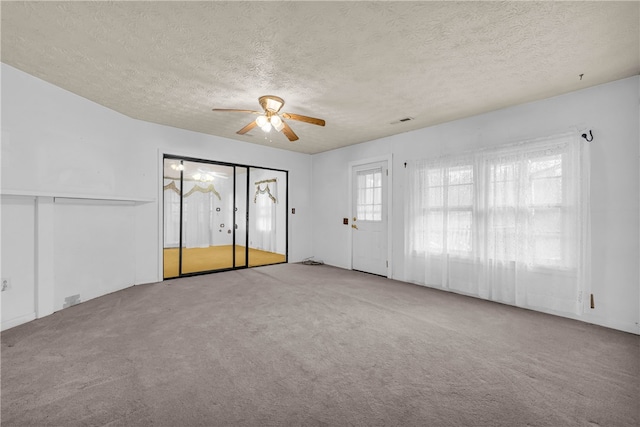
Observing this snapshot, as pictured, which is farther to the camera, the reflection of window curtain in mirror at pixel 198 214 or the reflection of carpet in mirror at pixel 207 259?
the reflection of window curtain in mirror at pixel 198 214

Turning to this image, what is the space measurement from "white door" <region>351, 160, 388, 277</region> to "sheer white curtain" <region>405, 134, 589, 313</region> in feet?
2.41

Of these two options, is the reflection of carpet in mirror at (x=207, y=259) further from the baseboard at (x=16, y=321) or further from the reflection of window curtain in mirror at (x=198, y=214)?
the baseboard at (x=16, y=321)

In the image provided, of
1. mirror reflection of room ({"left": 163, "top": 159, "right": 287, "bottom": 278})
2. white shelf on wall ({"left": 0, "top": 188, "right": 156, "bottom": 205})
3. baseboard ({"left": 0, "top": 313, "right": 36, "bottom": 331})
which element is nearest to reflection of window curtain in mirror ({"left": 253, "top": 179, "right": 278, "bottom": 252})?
mirror reflection of room ({"left": 163, "top": 159, "right": 287, "bottom": 278})

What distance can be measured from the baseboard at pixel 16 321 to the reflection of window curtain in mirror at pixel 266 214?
14.4 feet

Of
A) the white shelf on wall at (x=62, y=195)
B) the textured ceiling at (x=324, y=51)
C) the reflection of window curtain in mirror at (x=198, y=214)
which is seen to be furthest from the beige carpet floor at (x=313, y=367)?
the textured ceiling at (x=324, y=51)

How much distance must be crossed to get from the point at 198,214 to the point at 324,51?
4351mm

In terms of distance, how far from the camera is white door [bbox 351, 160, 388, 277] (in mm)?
5164

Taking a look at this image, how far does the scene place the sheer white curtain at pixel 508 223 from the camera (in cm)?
304

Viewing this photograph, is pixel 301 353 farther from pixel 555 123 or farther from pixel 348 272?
pixel 555 123

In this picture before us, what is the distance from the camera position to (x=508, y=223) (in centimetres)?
348

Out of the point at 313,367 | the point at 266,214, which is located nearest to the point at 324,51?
the point at 313,367

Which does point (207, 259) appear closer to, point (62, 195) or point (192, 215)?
point (192, 215)

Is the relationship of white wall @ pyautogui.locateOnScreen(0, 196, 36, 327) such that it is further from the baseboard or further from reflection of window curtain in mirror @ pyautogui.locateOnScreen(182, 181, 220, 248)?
reflection of window curtain in mirror @ pyautogui.locateOnScreen(182, 181, 220, 248)

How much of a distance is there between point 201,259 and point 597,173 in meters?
6.55
